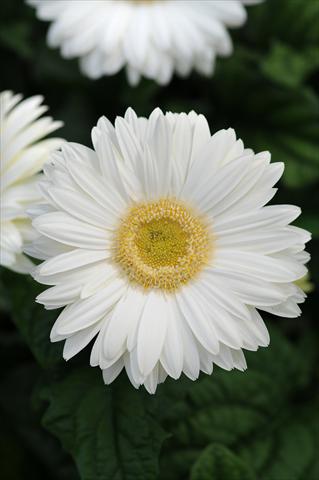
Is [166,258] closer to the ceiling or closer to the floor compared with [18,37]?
closer to the floor

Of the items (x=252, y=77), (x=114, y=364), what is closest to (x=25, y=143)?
(x=114, y=364)

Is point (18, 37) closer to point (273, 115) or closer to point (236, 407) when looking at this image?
point (273, 115)

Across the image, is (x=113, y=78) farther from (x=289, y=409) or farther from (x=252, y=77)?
(x=289, y=409)

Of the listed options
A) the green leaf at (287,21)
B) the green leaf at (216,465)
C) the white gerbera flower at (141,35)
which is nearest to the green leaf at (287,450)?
the green leaf at (216,465)

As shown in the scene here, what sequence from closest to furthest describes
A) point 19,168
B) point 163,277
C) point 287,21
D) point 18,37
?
point 163,277 < point 19,168 < point 18,37 < point 287,21

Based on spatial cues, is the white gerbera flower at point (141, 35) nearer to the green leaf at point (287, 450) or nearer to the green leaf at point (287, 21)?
the green leaf at point (287, 21)

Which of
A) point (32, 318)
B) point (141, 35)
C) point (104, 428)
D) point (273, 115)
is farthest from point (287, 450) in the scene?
point (141, 35)

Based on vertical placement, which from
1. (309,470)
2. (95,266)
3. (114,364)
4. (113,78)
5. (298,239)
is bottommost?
(309,470)
